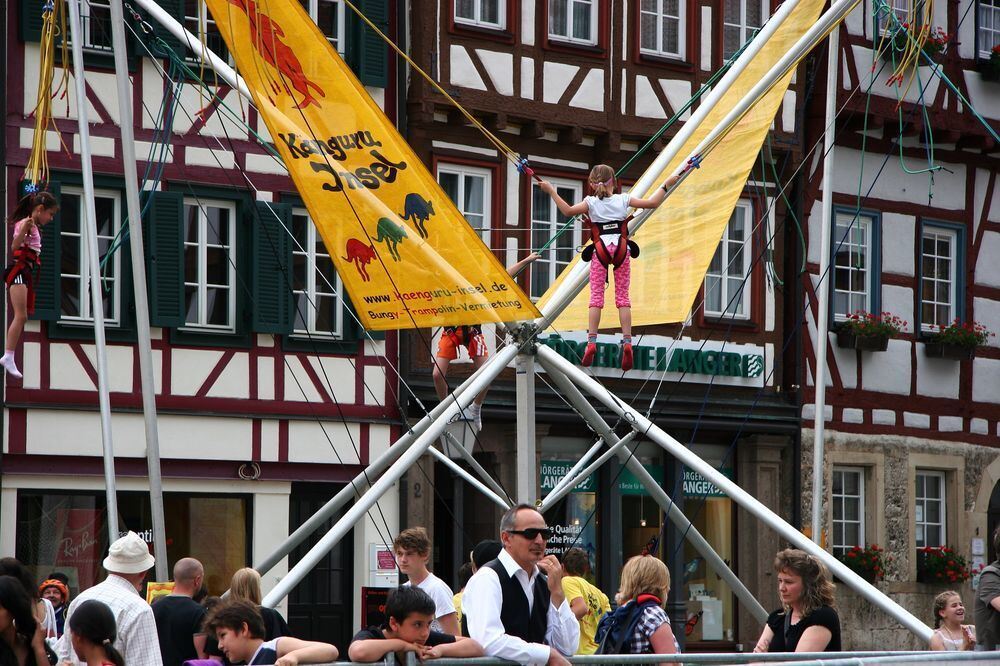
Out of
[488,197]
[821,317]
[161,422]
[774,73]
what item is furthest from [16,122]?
[774,73]

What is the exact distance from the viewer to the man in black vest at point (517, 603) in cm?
855

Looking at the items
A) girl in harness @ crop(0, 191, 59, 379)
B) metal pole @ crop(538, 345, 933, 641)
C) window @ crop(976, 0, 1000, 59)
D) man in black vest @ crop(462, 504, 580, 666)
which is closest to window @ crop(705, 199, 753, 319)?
window @ crop(976, 0, 1000, 59)

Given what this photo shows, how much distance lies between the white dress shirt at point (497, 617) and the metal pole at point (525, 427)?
415 centimetres

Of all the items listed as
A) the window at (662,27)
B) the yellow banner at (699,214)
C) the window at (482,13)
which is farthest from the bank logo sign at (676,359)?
the yellow banner at (699,214)

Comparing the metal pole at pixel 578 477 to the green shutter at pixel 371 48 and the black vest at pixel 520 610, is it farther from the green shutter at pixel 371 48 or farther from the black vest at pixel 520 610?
the green shutter at pixel 371 48

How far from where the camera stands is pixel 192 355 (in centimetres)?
2191

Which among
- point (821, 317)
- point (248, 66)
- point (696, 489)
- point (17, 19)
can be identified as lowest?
point (696, 489)

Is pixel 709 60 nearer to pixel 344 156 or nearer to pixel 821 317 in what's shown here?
pixel 821 317

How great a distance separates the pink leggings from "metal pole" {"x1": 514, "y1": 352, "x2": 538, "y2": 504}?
0.63 m

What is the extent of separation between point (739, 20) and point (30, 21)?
34.5ft

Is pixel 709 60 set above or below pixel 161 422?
above

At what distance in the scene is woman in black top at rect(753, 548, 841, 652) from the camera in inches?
375

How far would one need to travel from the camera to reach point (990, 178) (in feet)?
97.5

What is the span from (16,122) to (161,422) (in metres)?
3.73
